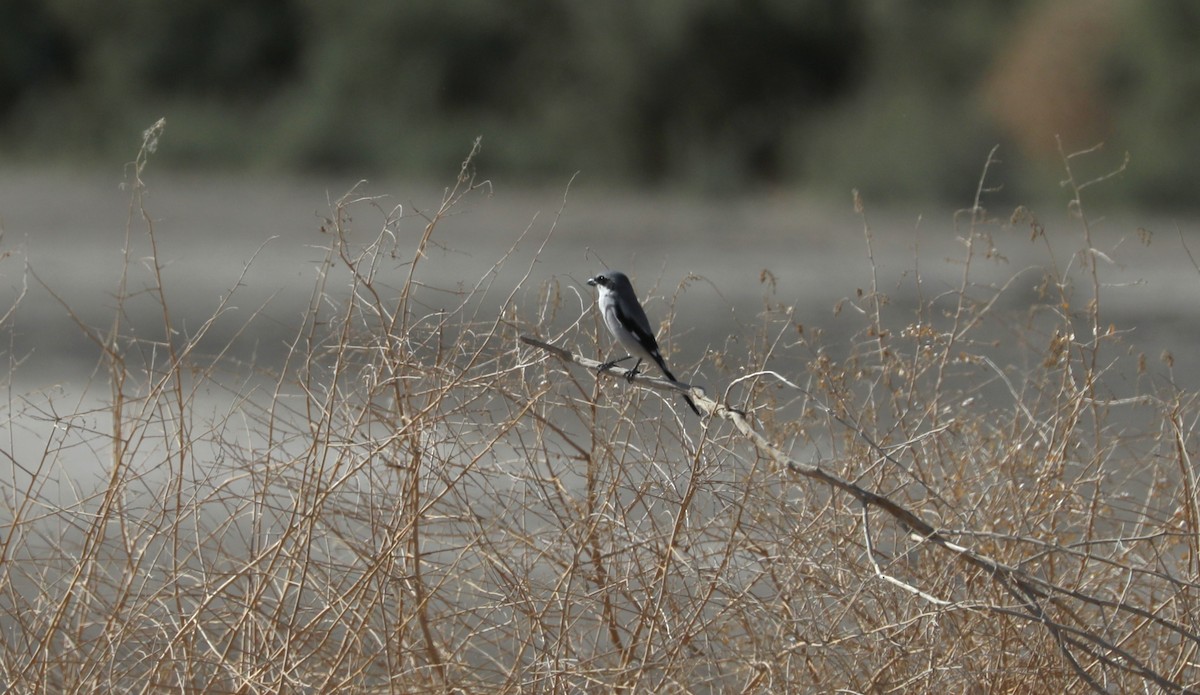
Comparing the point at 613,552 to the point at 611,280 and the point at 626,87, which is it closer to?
the point at 611,280

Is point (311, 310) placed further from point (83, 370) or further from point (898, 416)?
point (83, 370)

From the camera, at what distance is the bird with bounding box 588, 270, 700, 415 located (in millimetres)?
→ 5410

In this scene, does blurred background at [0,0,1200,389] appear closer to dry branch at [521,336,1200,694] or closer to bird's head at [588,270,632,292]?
bird's head at [588,270,632,292]

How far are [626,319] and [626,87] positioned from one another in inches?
1045

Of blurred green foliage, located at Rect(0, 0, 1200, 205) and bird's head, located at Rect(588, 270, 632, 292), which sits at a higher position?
blurred green foliage, located at Rect(0, 0, 1200, 205)

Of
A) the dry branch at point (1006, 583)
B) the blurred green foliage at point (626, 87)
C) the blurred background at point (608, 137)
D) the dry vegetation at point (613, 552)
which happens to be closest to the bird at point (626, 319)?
the dry vegetation at point (613, 552)

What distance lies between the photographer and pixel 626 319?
5.59m

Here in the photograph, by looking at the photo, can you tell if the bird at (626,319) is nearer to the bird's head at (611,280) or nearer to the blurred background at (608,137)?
the bird's head at (611,280)

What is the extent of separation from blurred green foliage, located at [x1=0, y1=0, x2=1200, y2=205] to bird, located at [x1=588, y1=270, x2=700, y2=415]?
2028 cm

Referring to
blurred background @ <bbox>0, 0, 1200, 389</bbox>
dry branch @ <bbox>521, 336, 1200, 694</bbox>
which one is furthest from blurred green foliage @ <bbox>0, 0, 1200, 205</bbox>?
dry branch @ <bbox>521, 336, 1200, 694</bbox>

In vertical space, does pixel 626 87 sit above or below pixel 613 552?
above

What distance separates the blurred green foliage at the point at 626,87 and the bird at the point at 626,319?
66.5 feet

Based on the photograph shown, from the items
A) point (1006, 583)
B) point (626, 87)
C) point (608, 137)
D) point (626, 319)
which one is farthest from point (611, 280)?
point (626, 87)

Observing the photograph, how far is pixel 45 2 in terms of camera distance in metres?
34.8
